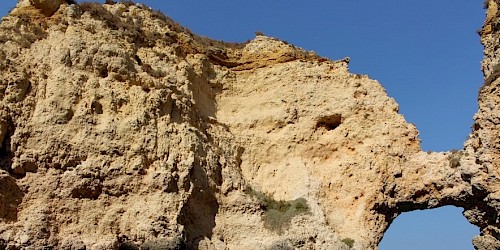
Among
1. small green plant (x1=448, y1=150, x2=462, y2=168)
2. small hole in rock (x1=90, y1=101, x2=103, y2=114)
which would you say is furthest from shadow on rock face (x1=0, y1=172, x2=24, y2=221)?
small green plant (x1=448, y1=150, x2=462, y2=168)

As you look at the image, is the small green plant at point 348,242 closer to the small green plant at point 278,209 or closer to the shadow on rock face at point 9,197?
the small green plant at point 278,209

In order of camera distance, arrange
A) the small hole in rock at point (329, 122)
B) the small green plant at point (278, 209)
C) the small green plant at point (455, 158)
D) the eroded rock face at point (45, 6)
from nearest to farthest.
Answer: the small green plant at point (278, 209) < the small green plant at point (455, 158) < the eroded rock face at point (45, 6) < the small hole in rock at point (329, 122)

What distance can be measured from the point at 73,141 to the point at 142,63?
4.31 metres

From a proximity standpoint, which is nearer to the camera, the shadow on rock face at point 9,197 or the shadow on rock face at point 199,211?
the shadow on rock face at point 9,197

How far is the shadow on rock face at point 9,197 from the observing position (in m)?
13.0

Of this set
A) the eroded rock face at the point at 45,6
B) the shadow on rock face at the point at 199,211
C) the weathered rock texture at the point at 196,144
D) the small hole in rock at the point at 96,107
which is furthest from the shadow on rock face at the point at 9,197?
the eroded rock face at the point at 45,6

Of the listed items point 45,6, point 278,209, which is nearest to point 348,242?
point 278,209

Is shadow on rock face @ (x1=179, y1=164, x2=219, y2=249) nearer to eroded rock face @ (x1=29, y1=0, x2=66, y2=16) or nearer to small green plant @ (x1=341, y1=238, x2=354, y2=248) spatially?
small green plant @ (x1=341, y1=238, x2=354, y2=248)

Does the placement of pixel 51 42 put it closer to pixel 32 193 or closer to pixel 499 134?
pixel 32 193

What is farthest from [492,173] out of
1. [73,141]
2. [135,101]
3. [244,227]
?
[73,141]

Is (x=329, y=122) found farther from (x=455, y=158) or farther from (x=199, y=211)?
(x=199, y=211)

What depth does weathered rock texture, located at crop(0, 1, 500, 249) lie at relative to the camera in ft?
45.2

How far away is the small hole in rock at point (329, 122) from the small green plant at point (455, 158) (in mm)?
4067

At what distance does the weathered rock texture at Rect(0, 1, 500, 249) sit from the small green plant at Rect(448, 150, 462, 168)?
0.04m
